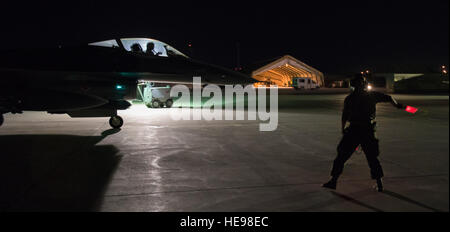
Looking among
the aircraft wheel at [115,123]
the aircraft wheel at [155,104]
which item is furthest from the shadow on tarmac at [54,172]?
the aircraft wheel at [155,104]

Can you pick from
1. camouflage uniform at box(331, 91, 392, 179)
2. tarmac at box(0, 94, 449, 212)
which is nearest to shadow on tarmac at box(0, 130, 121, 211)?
tarmac at box(0, 94, 449, 212)

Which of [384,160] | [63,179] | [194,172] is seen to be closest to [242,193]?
[194,172]

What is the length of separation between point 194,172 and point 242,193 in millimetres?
1441

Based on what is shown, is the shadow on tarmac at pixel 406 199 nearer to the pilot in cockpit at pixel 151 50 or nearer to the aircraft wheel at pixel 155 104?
the pilot in cockpit at pixel 151 50

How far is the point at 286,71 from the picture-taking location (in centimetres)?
7575

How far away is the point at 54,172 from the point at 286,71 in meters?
71.8

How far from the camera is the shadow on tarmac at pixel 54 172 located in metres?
4.77

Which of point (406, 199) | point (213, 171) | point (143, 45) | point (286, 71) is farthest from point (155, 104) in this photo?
point (286, 71)

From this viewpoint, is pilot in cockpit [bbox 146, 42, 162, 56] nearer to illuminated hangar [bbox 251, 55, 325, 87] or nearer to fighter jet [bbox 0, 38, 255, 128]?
fighter jet [bbox 0, 38, 255, 128]

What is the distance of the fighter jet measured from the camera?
11078 millimetres

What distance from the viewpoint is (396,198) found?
4.84m

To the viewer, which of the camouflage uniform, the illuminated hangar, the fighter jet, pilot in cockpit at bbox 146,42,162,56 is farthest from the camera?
the illuminated hangar

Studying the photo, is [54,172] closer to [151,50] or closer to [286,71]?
[151,50]

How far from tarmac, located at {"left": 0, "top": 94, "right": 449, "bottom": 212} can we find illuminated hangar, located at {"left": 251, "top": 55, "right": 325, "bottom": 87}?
53.2m
